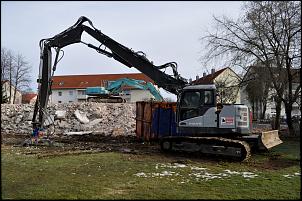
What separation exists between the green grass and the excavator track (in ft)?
1.30

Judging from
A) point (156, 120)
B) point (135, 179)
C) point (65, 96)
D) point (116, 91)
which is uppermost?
point (65, 96)

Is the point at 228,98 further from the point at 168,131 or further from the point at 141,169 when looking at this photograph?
the point at 141,169

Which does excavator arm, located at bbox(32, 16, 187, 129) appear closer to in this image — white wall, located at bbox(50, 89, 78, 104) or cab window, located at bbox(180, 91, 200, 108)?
cab window, located at bbox(180, 91, 200, 108)

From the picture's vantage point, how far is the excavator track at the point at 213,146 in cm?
1220

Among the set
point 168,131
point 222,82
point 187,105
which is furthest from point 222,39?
point 187,105

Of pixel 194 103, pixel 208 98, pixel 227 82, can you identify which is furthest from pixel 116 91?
pixel 208 98

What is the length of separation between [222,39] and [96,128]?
1027 centimetres

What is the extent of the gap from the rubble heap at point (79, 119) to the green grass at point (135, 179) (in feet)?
37.3

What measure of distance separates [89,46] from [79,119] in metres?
11.3

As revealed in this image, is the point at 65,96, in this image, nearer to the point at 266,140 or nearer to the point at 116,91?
the point at 116,91

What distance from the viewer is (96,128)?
25.9 meters

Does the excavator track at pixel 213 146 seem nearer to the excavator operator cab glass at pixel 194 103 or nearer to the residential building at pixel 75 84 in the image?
the excavator operator cab glass at pixel 194 103

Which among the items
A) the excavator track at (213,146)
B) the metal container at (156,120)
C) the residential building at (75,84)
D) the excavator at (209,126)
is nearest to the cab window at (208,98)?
the excavator at (209,126)

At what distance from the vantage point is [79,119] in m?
26.9
